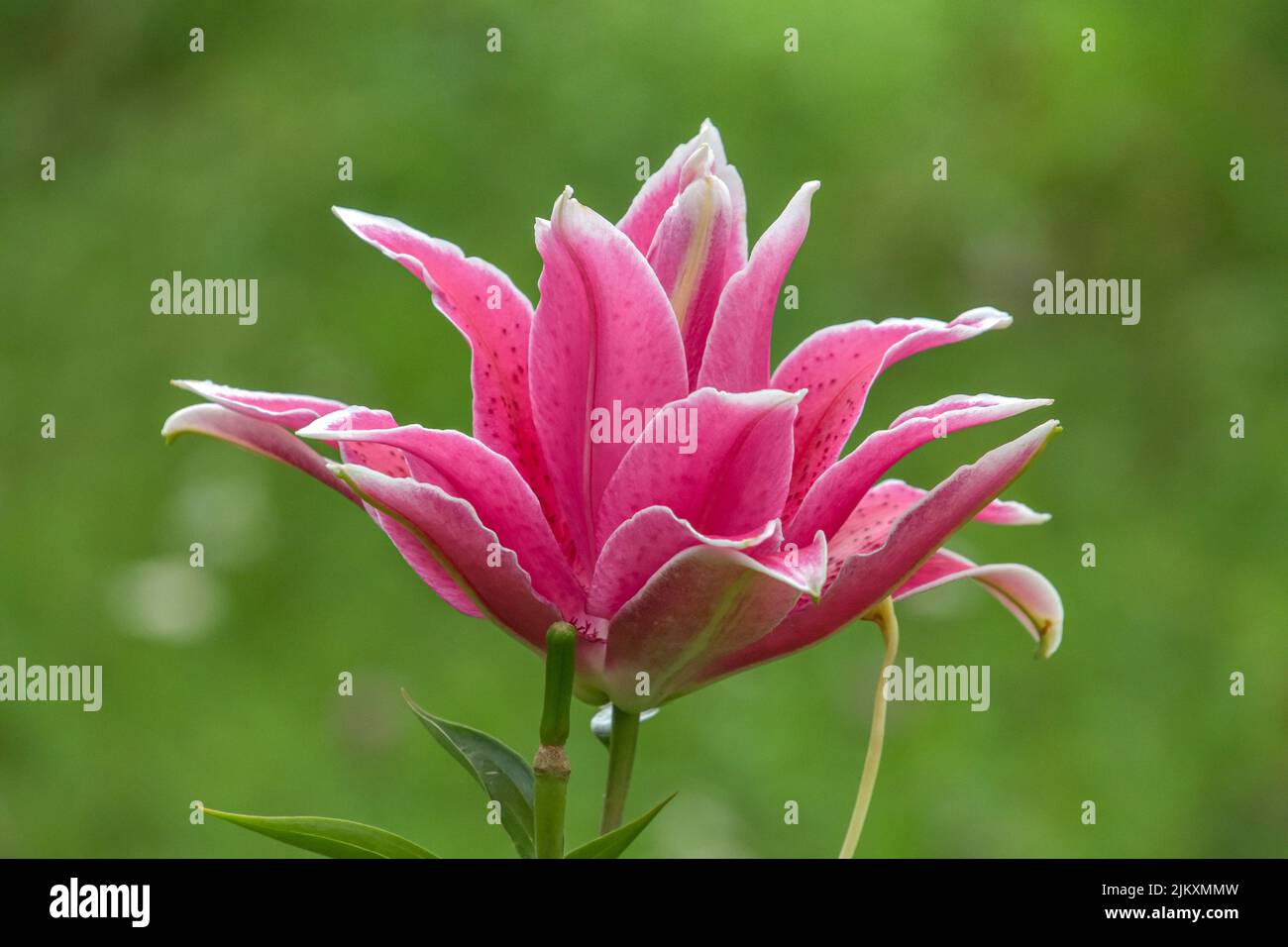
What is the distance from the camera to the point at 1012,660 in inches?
64.5

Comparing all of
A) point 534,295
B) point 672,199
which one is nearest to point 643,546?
point 672,199

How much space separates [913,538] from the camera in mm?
396

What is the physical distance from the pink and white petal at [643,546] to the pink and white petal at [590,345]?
25 millimetres

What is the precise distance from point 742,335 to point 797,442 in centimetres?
6

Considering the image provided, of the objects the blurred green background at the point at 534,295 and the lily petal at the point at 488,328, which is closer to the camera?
the lily petal at the point at 488,328

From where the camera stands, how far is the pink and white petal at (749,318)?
1.33 ft

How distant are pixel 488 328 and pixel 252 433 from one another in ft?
0.24

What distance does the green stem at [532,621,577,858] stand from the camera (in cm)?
39

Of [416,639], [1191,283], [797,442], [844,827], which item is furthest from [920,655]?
[797,442]

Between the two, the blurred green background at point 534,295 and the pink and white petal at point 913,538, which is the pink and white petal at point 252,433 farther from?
the blurred green background at point 534,295

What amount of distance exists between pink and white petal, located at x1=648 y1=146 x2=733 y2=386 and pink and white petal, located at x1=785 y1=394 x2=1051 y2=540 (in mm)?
52

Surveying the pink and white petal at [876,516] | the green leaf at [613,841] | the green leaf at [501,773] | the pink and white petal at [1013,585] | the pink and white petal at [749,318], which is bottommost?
the green leaf at [613,841]

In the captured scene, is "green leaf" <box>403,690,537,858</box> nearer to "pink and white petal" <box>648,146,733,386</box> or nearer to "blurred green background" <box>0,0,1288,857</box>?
"pink and white petal" <box>648,146,733,386</box>

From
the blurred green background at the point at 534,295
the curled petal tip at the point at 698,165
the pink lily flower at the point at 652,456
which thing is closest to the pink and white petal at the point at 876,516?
the pink lily flower at the point at 652,456
